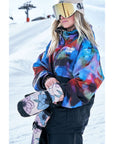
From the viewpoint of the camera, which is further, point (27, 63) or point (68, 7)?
point (27, 63)

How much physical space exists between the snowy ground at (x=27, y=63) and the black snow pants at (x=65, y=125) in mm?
240

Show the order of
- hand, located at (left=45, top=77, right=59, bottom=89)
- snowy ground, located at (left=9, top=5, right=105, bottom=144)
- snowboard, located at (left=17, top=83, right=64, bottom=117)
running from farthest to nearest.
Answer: snowy ground, located at (left=9, top=5, right=105, bottom=144) < hand, located at (left=45, top=77, right=59, bottom=89) < snowboard, located at (left=17, top=83, right=64, bottom=117)

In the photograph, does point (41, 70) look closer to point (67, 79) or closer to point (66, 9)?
point (67, 79)

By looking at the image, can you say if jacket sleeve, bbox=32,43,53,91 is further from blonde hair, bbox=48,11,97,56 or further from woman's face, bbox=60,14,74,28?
woman's face, bbox=60,14,74,28

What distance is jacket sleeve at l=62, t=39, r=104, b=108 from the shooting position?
1437mm

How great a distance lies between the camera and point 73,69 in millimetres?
1535

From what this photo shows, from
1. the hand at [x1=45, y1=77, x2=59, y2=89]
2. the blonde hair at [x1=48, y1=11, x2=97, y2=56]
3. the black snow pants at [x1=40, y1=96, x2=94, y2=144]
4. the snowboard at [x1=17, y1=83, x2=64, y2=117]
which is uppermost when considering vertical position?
the blonde hair at [x1=48, y1=11, x2=97, y2=56]

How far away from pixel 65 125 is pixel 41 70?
0.32 metres

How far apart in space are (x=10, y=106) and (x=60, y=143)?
0.46m

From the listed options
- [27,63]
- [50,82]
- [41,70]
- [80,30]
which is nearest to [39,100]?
[50,82]

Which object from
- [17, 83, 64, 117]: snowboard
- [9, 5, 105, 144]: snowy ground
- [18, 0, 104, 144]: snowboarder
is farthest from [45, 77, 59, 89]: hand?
[9, 5, 105, 144]: snowy ground
